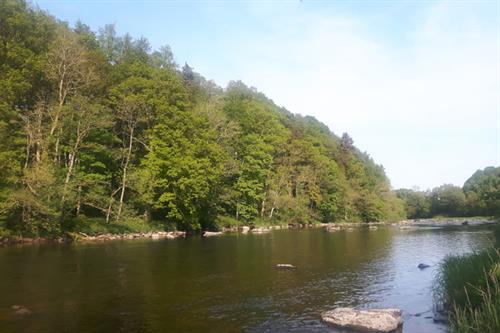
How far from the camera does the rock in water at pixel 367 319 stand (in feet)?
42.8

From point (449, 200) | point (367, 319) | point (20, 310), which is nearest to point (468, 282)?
point (367, 319)

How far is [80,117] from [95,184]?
7706 mm

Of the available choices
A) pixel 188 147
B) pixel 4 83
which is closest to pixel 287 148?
pixel 188 147

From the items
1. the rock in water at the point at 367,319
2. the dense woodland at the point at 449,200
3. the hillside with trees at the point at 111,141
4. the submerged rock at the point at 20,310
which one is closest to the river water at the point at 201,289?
the submerged rock at the point at 20,310

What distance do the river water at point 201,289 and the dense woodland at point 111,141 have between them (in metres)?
12.7

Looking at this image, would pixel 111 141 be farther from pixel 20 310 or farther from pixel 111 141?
Result: pixel 20 310

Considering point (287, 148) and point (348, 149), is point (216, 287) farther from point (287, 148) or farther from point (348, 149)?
point (348, 149)

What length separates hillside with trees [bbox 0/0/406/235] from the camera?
1617 inches

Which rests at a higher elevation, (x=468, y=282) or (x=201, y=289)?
(x=468, y=282)

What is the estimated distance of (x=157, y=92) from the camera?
185 ft

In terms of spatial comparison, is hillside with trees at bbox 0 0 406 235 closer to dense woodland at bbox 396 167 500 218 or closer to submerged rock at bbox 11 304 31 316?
submerged rock at bbox 11 304 31 316

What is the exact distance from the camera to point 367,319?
13.2 metres

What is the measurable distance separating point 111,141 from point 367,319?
148 feet

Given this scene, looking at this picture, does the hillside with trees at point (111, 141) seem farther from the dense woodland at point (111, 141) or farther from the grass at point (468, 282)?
the grass at point (468, 282)
